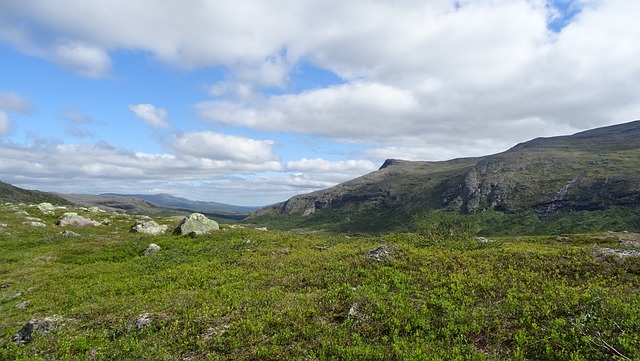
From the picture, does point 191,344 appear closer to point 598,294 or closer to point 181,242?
point 598,294

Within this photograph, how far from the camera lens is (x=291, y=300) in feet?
62.1

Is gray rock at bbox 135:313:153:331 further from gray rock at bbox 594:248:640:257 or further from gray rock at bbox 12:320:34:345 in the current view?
gray rock at bbox 594:248:640:257

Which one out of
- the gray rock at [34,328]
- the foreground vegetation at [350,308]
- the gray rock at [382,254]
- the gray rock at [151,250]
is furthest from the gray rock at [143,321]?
the gray rock at [151,250]

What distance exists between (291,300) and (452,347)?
8.77 meters

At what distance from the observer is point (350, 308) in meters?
17.1

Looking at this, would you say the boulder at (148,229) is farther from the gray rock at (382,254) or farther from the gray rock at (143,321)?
the gray rock at (382,254)

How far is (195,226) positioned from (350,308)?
1692 inches

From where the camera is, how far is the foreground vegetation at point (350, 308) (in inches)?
528

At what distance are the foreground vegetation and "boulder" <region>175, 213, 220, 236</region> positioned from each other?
2390cm

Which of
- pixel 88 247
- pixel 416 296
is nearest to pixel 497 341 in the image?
pixel 416 296

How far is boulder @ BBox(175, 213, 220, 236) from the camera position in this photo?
174 feet

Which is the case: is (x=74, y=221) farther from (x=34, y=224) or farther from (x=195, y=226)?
(x=195, y=226)

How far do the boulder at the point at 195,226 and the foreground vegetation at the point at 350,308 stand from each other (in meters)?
23.9

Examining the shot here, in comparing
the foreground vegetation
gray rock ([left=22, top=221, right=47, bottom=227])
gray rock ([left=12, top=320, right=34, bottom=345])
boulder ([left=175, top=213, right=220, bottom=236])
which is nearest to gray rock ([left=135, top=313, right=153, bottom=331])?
the foreground vegetation
